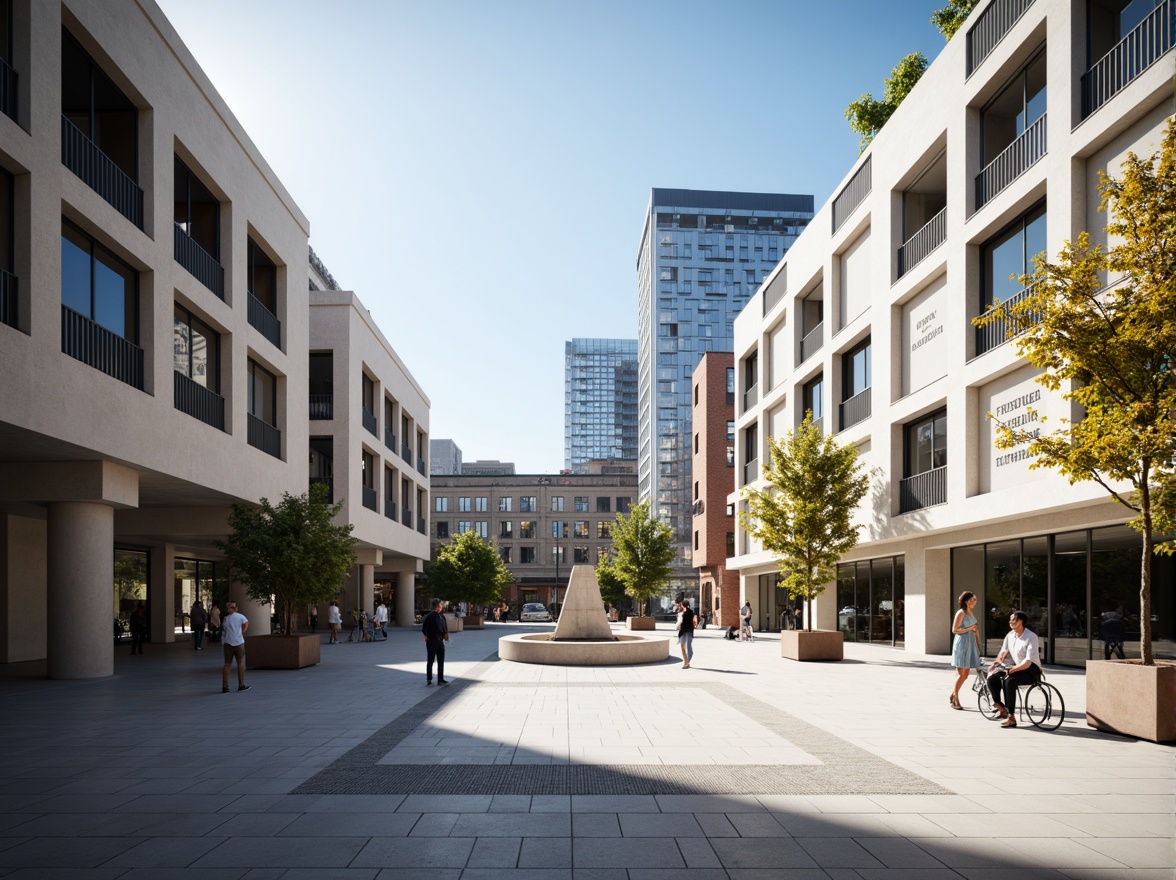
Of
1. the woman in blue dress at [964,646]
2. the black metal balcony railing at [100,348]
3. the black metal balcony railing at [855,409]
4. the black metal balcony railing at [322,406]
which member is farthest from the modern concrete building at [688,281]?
the woman in blue dress at [964,646]

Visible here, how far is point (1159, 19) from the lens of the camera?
15703 mm

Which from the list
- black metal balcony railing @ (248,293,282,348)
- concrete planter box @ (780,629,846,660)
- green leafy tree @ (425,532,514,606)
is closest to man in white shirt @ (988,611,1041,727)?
concrete planter box @ (780,629,846,660)

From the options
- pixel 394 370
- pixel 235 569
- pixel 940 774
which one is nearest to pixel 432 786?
pixel 940 774

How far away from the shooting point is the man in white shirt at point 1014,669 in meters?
11.8

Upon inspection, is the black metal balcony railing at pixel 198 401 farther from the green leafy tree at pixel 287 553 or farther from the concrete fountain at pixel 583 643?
the concrete fountain at pixel 583 643

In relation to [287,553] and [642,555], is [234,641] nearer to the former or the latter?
[287,553]

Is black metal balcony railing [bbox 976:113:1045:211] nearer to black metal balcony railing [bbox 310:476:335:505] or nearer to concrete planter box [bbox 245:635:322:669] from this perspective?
concrete planter box [bbox 245:635:322:669]

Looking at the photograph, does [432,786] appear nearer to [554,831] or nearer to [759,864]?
[554,831]

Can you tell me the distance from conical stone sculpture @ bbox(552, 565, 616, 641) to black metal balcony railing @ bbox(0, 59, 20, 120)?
645 inches

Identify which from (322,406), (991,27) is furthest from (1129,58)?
(322,406)

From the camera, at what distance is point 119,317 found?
1856 cm

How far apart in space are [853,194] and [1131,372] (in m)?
20.1

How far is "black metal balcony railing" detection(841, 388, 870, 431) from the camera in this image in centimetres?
2884

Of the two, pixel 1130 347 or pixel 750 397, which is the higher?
pixel 750 397
